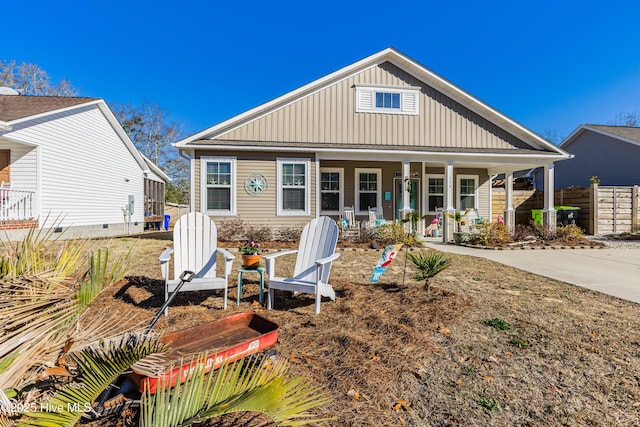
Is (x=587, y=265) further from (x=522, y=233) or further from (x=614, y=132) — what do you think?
(x=614, y=132)

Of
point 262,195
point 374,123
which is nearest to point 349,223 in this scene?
point 262,195

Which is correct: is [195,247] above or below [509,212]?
below

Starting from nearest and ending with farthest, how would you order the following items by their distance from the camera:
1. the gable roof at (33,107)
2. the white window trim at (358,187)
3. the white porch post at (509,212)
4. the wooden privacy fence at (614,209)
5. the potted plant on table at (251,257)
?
1. the potted plant on table at (251,257)
2. the gable roof at (33,107)
3. the white porch post at (509,212)
4. the white window trim at (358,187)
5. the wooden privacy fence at (614,209)

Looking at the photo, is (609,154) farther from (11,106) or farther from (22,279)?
(11,106)

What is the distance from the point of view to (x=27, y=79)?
22.3 m

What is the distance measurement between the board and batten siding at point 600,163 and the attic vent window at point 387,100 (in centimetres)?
1195

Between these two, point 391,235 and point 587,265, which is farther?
point 391,235

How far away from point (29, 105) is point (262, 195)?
8226 millimetres

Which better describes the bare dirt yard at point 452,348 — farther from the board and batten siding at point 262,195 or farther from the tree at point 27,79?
the tree at point 27,79

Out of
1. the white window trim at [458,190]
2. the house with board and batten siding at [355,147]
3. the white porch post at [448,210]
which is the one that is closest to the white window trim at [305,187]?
the house with board and batten siding at [355,147]

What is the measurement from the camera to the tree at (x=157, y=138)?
28.9 m

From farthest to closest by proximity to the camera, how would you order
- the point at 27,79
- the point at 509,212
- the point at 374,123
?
the point at 27,79, the point at 509,212, the point at 374,123

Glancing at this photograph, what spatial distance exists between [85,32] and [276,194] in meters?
17.6

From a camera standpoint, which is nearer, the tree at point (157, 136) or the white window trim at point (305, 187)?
the white window trim at point (305, 187)
